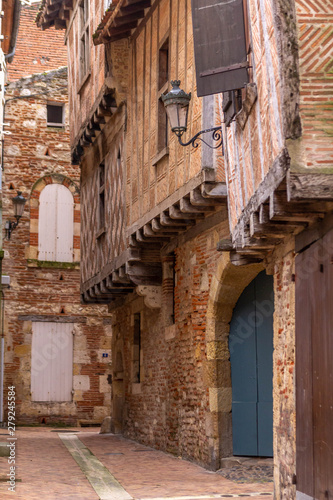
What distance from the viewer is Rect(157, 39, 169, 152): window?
10273mm

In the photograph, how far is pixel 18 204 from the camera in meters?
17.8

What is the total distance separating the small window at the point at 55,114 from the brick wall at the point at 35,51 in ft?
5.02

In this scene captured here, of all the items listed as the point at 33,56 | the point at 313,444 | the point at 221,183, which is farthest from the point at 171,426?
the point at 33,56

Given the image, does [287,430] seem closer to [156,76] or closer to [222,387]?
[222,387]

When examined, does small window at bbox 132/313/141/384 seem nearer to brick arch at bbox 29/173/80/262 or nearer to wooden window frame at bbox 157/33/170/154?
wooden window frame at bbox 157/33/170/154

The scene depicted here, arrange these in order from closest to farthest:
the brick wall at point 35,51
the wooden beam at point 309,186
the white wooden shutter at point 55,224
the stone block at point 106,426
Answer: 1. the wooden beam at point 309,186
2. the stone block at point 106,426
3. the white wooden shutter at point 55,224
4. the brick wall at point 35,51

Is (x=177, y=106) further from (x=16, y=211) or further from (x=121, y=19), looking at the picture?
(x=16, y=211)

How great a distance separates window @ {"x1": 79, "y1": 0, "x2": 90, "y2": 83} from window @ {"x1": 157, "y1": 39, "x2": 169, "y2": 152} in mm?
3702

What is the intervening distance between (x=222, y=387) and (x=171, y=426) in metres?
1.99

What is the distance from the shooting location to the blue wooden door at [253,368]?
29.4 feet

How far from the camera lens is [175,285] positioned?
428 inches

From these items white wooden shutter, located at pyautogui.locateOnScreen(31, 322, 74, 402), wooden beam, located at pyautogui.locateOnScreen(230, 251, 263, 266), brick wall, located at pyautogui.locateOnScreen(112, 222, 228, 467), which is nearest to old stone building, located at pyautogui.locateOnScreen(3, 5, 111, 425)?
white wooden shutter, located at pyautogui.locateOnScreen(31, 322, 74, 402)

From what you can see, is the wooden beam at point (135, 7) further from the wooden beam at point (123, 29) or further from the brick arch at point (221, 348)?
the brick arch at point (221, 348)

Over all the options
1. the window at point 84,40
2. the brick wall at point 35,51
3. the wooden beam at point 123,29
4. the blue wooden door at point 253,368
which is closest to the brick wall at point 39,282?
the brick wall at point 35,51
